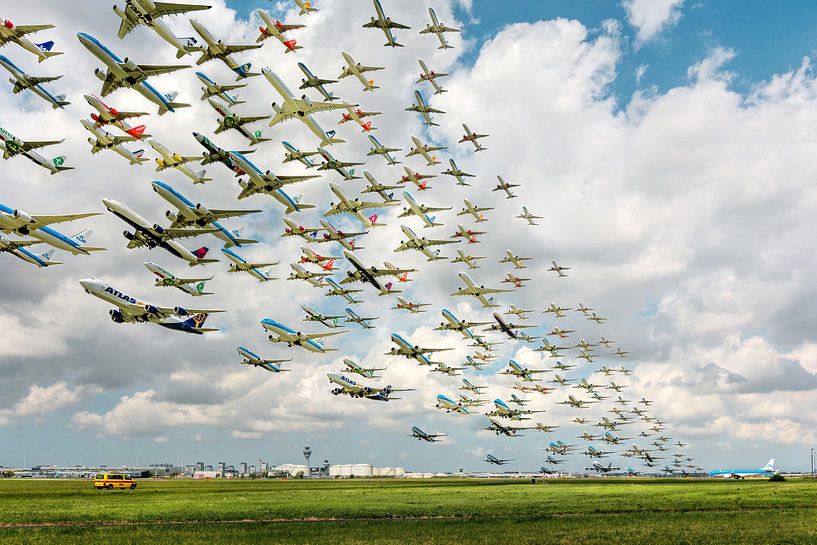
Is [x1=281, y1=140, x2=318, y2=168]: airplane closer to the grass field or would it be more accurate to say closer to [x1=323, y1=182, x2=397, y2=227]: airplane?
[x1=323, y1=182, x2=397, y2=227]: airplane

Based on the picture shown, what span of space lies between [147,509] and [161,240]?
29.8 meters

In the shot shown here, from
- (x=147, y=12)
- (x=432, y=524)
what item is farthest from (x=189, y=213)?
(x=432, y=524)

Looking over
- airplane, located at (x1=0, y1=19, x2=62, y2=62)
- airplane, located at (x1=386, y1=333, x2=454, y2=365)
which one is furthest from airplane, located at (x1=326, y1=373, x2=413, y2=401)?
airplane, located at (x1=0, y1=19, x2=62, y2=62)

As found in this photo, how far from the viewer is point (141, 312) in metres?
76.2

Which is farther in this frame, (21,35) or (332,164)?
(332,164)

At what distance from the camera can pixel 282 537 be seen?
41844 millimetres

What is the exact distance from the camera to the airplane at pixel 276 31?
73.9m

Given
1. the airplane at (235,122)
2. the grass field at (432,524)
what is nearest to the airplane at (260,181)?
the airplane at (235,122)

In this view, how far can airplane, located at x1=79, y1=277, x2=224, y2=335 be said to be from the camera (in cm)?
7225

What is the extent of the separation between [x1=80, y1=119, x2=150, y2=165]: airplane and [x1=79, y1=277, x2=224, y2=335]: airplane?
1794 cm

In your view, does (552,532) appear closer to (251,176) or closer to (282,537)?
(282,537)

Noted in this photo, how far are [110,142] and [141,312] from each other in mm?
21443

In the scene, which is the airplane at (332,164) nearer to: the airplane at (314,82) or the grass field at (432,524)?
the airplane at (314,82)

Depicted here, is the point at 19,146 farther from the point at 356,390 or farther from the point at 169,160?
the point at 356,390
